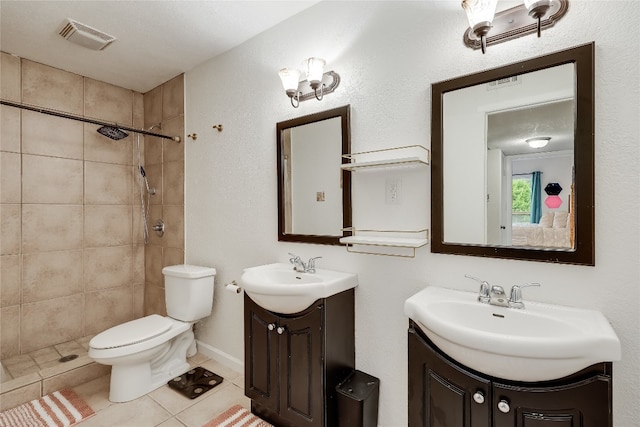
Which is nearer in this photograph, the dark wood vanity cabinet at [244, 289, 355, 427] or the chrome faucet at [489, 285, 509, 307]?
the chrome faucet at [489, 285, 509, 307]

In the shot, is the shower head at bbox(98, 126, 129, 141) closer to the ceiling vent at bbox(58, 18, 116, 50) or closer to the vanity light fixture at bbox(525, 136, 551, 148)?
the ceiling vent at bbox(58, 18, 116, 50)

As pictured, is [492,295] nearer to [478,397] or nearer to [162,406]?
[478,397]

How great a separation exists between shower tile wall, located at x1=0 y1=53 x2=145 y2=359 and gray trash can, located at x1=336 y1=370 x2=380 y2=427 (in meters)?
2.46

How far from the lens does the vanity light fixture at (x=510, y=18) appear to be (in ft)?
3.65

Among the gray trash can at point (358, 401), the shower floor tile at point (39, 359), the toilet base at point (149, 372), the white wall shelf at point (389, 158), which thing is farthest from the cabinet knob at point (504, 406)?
the shower floor tile at point (39, 359)

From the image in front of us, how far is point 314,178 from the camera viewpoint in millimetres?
1913

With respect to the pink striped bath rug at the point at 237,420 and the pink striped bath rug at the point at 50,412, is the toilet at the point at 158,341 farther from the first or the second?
the pink striped bath rug at the point at 237,420

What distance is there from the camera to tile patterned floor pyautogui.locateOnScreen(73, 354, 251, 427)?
181cm

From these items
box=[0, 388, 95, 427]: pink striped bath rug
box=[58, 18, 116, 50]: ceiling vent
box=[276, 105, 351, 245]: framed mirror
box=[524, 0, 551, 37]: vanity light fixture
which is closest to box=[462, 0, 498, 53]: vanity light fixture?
box=[524, 0, 551, 37]: vanity light fixture

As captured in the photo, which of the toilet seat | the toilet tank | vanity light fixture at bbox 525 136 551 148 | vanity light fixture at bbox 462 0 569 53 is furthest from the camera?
the toilet tank

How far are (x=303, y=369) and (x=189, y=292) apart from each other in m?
1.18

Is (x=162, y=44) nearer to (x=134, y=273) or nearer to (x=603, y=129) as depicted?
(x=134, y=273)

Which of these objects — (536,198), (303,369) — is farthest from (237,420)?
(536,198)

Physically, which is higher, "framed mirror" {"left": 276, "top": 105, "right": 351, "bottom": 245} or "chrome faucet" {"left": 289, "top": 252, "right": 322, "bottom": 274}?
"framed mirror" {"left": 276, "top": 105, "right": 351, "bottom": 245}
